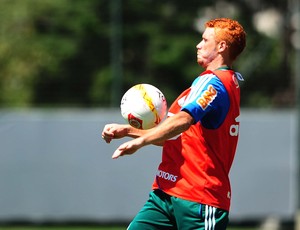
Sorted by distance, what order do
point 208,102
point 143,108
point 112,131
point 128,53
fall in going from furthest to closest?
point 128,53, point 143,108, point 112,131, point 208,102

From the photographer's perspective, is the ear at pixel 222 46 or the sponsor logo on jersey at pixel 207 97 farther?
the ear at pixel 222 46

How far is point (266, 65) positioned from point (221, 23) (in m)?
8.75

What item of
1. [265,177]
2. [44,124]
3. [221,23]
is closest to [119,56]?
[44,124]

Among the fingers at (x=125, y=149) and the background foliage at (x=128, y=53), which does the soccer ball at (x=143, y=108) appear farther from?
the background foliage at (x=128, y=53)

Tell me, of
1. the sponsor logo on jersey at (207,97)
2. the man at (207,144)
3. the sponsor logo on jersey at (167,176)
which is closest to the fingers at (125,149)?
the man at (207,144)

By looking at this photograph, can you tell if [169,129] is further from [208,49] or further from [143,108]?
[208,49]

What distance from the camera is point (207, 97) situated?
5879mm

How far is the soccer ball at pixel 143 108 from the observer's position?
6.23m

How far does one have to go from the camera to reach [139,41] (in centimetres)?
1469

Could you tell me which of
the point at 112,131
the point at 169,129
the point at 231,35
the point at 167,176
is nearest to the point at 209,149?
the point at 167,176

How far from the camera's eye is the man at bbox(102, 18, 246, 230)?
5.99 metres

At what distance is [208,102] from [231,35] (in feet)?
1.69

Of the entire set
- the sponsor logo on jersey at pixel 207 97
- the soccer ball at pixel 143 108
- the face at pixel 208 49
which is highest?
the face at pixel 208 49

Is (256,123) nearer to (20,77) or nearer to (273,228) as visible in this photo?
(273,228)
